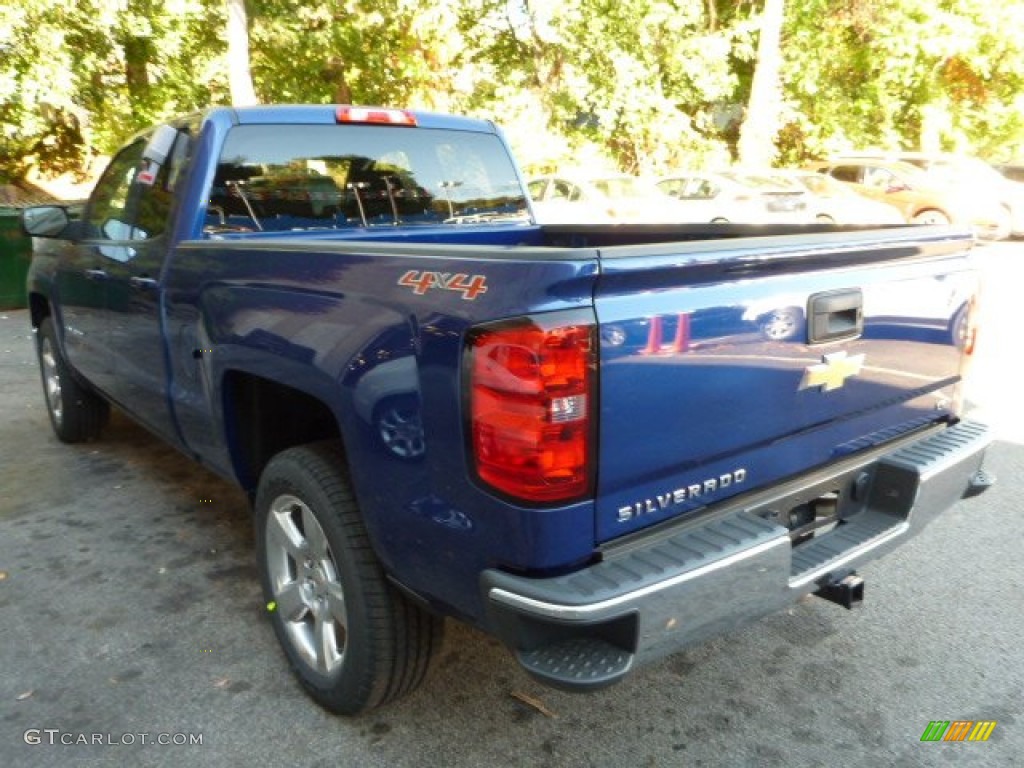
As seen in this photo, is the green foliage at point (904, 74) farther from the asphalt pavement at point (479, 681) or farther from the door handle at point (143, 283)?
the door handle at point (143, 283)

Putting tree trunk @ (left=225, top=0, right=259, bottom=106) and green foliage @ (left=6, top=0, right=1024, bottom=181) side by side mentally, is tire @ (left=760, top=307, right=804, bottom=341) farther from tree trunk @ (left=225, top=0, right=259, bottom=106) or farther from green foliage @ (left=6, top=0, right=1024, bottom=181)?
green foliage @ (left=6, top=0, right=1024, bottom=181)

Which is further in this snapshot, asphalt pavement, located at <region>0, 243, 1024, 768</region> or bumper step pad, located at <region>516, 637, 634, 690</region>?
asphalt pavement, located at <region>0, 243, 1024, 768</region>

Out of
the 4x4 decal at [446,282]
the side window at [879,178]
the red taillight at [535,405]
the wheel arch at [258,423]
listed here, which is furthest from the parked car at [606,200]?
the red taillight at [535,405]

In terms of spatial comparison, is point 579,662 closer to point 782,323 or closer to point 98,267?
point 782,323

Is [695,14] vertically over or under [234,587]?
over

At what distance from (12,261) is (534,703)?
10.5 metres

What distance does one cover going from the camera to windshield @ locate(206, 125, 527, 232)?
11.1 ft

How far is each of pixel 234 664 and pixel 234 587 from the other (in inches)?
23.3

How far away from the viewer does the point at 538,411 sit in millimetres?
1790

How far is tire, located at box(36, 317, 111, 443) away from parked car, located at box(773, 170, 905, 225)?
1275 cm

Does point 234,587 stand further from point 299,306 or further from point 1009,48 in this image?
point 1009,48

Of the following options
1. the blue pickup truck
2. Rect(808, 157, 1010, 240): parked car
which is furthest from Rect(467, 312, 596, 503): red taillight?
Rect(808, 157, 1010, 240): parked car

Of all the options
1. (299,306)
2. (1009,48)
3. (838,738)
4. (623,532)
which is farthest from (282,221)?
(1009,48)

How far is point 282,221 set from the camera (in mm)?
3488
